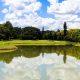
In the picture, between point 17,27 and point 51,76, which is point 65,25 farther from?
point 51,76

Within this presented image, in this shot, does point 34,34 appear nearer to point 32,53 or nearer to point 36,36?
point 36,36

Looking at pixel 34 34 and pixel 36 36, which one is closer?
pixel 36 36

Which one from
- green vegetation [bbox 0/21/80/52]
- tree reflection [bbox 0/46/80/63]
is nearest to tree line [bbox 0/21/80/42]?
green vegetation [bbox 0/21/80/52]

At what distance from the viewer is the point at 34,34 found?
141750mm

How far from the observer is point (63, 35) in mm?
128625

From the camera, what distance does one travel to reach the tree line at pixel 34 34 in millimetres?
118125

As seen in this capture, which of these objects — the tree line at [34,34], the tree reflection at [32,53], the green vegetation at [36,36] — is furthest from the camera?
the tree line at [34,34]

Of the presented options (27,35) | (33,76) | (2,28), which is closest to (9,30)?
(2,28)

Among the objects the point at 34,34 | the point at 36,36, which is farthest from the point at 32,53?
the point at 34,34

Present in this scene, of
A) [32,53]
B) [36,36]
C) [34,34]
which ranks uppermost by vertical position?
[34,34]

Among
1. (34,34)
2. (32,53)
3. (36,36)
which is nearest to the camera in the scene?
(32,53)

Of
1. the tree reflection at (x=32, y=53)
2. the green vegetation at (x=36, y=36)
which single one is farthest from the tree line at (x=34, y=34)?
the tree reflection at (x=32, y=53)

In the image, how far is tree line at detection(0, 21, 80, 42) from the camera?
11812 centimetres

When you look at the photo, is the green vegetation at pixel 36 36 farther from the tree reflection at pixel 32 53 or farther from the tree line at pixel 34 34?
the tree reflection at pixel 32 53
